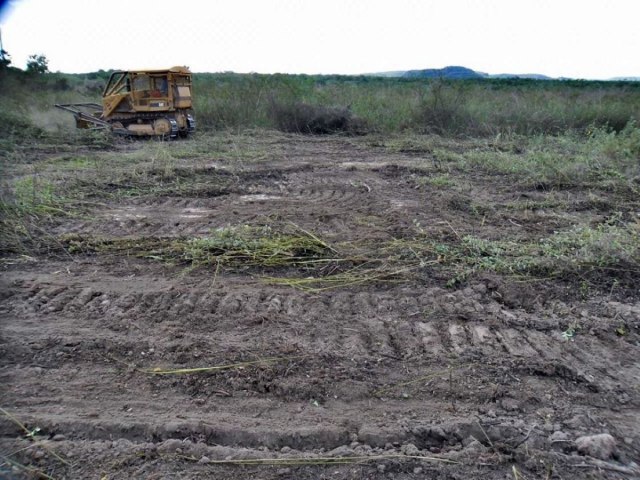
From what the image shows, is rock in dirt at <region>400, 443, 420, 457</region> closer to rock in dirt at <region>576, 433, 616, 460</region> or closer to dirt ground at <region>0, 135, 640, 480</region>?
dirt ground at <region>0, 135, 640, 480</region>

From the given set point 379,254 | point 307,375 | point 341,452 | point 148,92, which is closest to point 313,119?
point 148,92

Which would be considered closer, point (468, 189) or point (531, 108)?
point (468, 189)

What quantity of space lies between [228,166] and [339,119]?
284 inches

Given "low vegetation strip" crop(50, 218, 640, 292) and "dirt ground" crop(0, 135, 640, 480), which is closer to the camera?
"dirt ground" crop(0, 135, 640, 480)

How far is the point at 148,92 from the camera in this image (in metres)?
13.4

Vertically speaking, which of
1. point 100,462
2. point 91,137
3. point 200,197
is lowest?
point 100,462

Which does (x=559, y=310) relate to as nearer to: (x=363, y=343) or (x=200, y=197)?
(x=363, y=343)

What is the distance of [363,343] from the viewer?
3627mm

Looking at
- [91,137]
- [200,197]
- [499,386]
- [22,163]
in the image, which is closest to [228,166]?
[200,197]

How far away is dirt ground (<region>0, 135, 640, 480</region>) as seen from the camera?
2.54 m

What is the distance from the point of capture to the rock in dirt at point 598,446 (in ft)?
8.41

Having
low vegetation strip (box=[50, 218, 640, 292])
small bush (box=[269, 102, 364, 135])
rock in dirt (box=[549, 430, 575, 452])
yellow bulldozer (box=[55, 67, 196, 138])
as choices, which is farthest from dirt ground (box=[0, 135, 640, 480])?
small bush (box=[269, 102, 364, 135])

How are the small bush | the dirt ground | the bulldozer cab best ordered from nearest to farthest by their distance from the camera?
the dirt ground
the bulldozer cab
the small bush

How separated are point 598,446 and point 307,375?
174 cm
